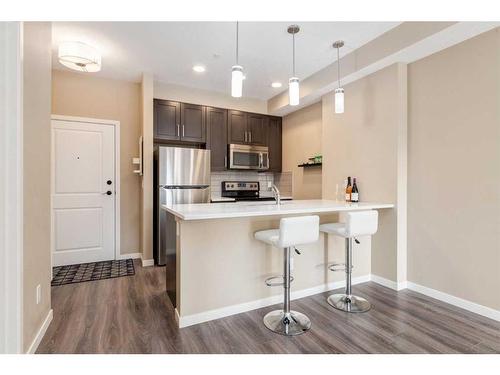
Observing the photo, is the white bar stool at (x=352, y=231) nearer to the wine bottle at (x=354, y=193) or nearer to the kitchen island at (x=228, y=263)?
the kitchen island at (x=228, y=263)

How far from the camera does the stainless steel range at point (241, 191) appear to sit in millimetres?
4523

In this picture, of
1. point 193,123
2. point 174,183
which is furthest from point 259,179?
point 174,183

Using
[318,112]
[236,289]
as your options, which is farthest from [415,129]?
[236,289]

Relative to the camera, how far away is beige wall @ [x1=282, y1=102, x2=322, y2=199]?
412 centimetres

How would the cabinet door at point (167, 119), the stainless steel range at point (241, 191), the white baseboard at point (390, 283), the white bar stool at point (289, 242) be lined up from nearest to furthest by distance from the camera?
the white bar stool at point (289, 242) → the white baseboard at point (390, 283) → the cabinet door at point (167, 119) → the stainless steel range at point (241, 191)

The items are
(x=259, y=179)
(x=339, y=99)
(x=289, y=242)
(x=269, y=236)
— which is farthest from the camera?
(x=259, y=179)

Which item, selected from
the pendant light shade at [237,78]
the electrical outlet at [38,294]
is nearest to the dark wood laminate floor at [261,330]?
the electrical outlet at [38,294]

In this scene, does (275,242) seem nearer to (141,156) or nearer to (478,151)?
(478,151)

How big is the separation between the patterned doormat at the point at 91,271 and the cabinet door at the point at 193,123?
2034mm

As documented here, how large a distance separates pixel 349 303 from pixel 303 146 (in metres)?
2.68

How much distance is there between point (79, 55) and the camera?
2.64 meters

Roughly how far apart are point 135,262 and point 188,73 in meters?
2.80

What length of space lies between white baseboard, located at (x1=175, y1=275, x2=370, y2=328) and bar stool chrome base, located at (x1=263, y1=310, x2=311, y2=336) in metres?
0.18

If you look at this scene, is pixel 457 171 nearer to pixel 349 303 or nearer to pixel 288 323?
pixel 349 303
